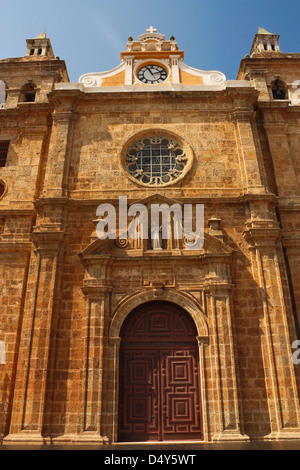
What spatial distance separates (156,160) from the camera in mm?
13141

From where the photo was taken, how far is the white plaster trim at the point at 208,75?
48.7ft

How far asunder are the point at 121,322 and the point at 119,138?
6.45 meters

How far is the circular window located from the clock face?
10.4ft

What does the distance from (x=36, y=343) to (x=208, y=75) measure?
11.9 m

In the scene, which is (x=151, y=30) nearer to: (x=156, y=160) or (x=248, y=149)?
(x=156, y=160)

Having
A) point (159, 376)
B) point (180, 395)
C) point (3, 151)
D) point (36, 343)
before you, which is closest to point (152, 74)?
point (3, 151)

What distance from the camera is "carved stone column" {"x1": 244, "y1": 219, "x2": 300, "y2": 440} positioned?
947 cm

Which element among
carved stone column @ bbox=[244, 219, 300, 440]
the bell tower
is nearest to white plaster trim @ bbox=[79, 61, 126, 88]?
the bell tower

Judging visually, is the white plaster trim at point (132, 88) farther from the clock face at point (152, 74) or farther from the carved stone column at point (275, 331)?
the carved stone column at point (275, 331)

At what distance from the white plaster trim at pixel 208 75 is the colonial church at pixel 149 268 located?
9 centimetres

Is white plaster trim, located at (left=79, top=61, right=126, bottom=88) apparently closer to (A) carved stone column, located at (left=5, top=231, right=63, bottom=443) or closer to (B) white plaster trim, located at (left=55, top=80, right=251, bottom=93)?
(B) white plaster trim, located at (left=55, top=80, right=251, bottom=93)

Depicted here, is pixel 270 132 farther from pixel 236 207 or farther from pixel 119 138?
pixel 119 138
